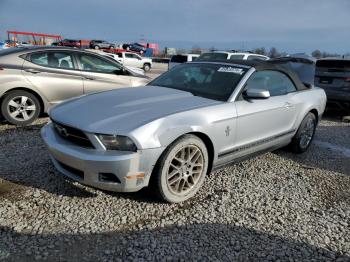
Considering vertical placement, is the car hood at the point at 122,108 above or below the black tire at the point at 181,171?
above

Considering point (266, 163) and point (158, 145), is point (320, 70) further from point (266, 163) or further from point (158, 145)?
point (158, 145)

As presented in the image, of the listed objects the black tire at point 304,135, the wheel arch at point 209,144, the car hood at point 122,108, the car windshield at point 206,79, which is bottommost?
the black tire at point 304,135

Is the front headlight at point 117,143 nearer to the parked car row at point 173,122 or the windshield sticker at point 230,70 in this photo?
the parked car row at point 173,122

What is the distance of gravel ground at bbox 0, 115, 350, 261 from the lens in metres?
2.81

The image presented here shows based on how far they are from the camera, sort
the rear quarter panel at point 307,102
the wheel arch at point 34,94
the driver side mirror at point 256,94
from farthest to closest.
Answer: the wheel arch at point 34,94
the rear quarter panel at point 307,102
the driver side mirror at point 256,94

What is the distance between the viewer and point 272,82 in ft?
15.7

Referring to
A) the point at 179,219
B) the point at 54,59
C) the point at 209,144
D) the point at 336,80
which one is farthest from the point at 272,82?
the point at 336,80

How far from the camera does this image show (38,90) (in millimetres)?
6172

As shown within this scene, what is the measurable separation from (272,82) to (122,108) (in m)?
2.34

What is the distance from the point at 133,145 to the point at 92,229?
0.84 m

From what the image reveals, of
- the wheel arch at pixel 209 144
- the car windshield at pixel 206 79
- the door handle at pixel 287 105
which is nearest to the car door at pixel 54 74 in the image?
the car windshield at pixel 206 79

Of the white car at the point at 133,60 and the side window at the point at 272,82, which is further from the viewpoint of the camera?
the white car at the point at 133,60

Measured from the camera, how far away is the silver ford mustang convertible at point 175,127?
3.09 m

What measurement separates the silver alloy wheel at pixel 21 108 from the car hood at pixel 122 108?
259 cm
